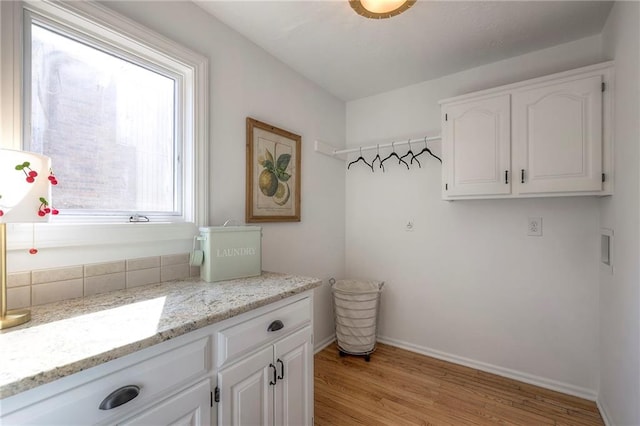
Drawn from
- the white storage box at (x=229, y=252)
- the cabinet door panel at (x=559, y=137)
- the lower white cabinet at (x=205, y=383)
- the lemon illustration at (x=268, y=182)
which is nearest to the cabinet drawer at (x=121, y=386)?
the lower white cabinet at (x=205, y=383)

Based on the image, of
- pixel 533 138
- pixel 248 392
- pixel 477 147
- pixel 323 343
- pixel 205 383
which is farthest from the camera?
pixel 323 343

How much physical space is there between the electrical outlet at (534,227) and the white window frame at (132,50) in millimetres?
2216

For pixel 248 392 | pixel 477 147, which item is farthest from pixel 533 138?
pixel 248 392

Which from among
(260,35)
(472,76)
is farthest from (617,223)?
(260,35)

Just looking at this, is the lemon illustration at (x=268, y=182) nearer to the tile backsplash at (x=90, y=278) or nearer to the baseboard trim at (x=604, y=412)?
the tile backsplash at (x=90, y=278)

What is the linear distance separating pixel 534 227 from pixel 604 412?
1157mm

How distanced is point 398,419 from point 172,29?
2528mm

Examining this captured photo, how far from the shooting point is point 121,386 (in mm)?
783

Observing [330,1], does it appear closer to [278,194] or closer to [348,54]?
[348,54]

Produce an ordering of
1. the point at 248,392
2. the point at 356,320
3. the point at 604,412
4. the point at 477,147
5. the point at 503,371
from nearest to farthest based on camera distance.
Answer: the point at 248,392 < the point at 604,412 < the point at 477,147 < the point at 503,371 < the point at 356,320

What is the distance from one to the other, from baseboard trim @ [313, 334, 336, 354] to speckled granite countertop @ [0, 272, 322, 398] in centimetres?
139

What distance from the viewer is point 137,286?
1.37 metres

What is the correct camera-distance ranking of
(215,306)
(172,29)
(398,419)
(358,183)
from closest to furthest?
(215,306) → (172,29) → (398,419) → (358,183)

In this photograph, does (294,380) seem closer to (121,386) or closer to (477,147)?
(121,386)
